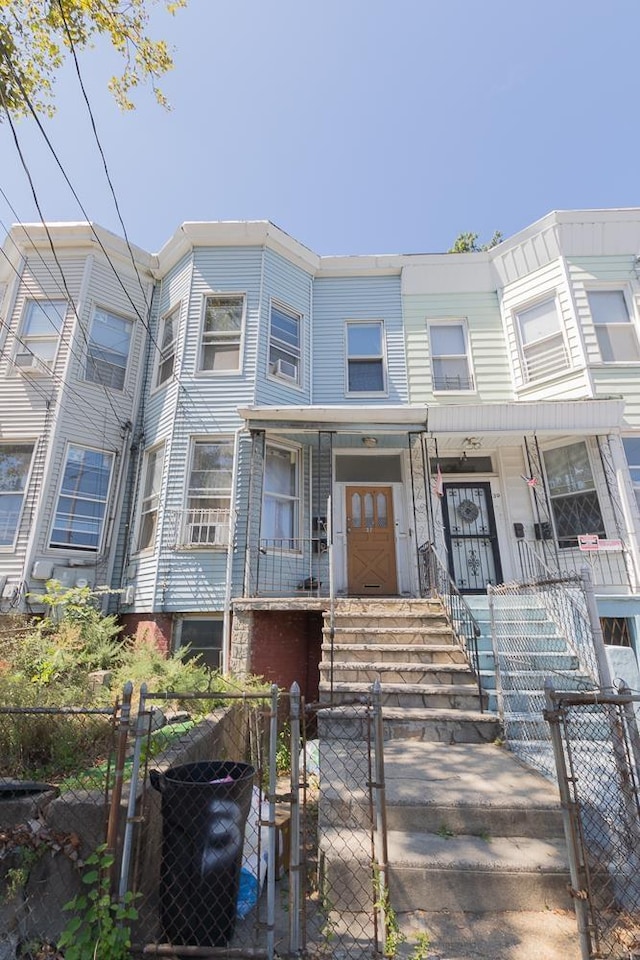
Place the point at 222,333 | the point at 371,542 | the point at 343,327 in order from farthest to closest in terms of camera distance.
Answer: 1. the point at 343,327
2. the point at 222,333
3. the point at 371,542

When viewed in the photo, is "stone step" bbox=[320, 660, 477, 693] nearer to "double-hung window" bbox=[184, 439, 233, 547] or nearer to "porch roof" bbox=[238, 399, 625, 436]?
"double-hung window" bbox=[184, 439, 233, 547]

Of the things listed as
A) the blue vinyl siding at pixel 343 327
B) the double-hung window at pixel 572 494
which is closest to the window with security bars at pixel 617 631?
the double-hung window at pixel 572 494

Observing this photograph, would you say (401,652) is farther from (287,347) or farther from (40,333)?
(40,333)

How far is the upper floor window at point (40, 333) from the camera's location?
10039mm

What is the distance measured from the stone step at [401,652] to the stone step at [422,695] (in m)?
0.47

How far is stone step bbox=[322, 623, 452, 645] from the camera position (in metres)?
6.34

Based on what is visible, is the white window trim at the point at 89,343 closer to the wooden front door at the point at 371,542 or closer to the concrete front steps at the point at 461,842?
the wooden front door at the point at 371,542

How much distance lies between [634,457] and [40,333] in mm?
12551

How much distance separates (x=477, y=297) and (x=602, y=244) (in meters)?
2.60

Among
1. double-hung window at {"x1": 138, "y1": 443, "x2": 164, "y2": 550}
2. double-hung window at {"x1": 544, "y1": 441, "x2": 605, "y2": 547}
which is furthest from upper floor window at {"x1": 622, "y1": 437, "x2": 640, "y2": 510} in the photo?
double-hung window at {"x1": 138, "y1": 443, "x2": 164, "y2": 550}

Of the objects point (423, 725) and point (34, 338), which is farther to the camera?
point (34, 338)

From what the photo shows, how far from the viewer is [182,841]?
8.64ft

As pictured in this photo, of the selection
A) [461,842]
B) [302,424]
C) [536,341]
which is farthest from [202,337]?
[461,842]

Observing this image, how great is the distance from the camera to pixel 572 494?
886cm
